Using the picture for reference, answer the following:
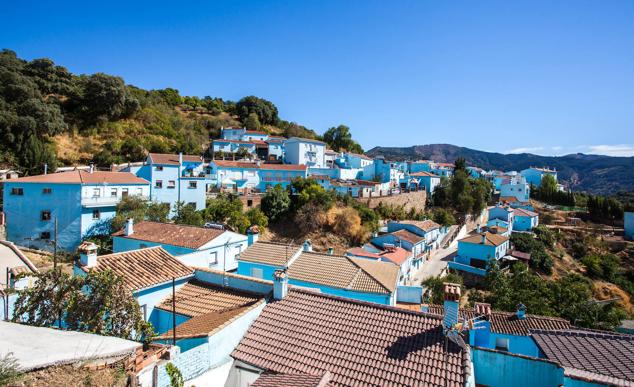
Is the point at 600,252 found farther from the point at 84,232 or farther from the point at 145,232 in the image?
the point at 84,232

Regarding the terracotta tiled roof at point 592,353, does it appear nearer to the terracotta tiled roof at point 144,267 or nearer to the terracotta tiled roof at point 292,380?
the terracotta tiled roof at point 292,380

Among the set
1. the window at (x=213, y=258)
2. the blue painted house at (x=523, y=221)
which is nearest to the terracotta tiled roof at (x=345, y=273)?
the window at (x=213, y=258)

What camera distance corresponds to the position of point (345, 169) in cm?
5178

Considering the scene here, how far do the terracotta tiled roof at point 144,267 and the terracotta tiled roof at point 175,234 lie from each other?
4.54 m

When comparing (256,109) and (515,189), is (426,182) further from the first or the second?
(256,109)

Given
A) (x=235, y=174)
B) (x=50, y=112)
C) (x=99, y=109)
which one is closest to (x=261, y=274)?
(x=235, y=174)

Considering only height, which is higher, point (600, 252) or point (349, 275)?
point (349, 275)

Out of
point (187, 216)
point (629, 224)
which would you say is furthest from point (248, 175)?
point (629, 224)

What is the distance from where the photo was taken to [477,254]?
3750 cm

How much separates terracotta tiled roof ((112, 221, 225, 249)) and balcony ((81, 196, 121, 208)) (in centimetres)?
695

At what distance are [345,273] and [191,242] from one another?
27.4 feet

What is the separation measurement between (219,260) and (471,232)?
43369mm

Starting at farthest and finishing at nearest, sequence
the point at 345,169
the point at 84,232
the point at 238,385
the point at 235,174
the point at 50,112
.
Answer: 1. the point at 345,169
2. the point at 235,174
3. the point at 50,112
4. the point at 84,232
5. the point at 238,385

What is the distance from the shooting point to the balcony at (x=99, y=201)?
24891mm
